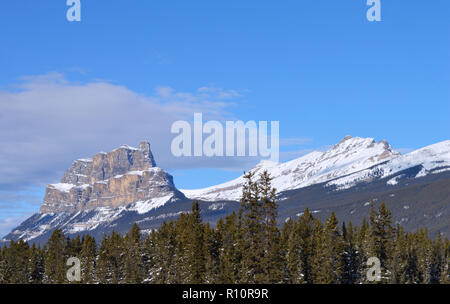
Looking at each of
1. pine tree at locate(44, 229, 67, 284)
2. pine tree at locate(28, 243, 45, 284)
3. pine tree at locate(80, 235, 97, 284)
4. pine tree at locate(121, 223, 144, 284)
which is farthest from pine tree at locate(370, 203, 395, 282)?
pine tree at locate(28, 243, 45, 284)

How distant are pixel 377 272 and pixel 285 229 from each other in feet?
83.9

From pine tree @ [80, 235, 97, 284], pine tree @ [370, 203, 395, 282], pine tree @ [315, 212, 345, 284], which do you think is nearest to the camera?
pine tree @ [315, 212, 345, 284]

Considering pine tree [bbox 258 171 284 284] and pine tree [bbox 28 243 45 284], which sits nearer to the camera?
pine tree [bbox 258 171 284 284]

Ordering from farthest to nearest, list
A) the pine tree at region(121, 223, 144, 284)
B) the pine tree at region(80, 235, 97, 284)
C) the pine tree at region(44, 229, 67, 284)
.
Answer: the pine tree at region(44, 229, 67, 284)
the pine tree at region(80, 235, 97, 284)
the pine tree at region(121, 223, 144, 284)

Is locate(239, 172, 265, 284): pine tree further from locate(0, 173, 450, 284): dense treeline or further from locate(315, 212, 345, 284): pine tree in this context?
locate(315, 212, 345, 284): pine tree

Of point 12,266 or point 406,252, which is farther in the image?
point 12,266

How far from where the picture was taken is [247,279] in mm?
75375

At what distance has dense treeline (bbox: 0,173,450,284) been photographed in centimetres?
7162

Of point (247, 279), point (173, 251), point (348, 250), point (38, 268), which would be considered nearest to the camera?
point (247, 279)

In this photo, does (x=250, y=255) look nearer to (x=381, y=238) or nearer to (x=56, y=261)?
(x=381, y=238)
